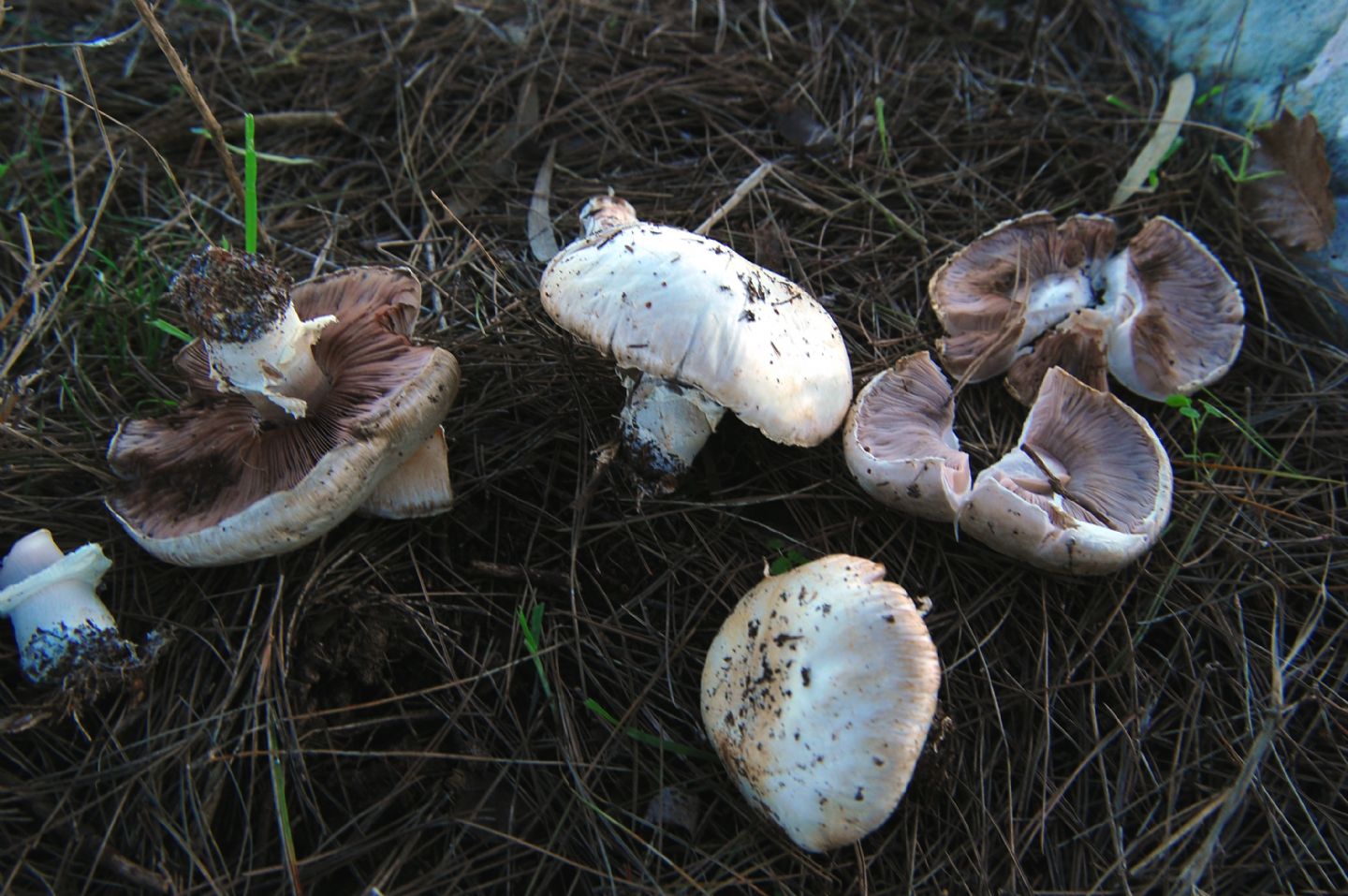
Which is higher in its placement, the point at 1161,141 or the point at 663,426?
the point at 1161,141

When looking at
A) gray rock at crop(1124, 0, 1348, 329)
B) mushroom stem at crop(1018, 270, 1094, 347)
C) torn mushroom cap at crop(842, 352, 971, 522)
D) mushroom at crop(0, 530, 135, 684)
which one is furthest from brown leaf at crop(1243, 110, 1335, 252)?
mushroom at crop(0, 530, 135, 684)

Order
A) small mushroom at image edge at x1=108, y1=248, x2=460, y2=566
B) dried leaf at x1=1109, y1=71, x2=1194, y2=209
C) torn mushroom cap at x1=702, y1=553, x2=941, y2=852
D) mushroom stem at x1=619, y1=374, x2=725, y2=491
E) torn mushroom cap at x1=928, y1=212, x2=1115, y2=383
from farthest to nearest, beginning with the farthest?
dried leaf at x1=1109, y1=71, x2=1194, y2=209 < torn mushroom cap at x1=928, y1=212, x2=1115, y2=383 < mushroom stem at x1=619, y1=374, x2=725, y2=491 < small mushroom at image edge at x1=108, y1=248, x2=460, y2=566 < torn mushroom cap at x1=702, y1=553, x2=941, y2=852

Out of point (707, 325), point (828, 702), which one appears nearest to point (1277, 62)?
point (707, 325)

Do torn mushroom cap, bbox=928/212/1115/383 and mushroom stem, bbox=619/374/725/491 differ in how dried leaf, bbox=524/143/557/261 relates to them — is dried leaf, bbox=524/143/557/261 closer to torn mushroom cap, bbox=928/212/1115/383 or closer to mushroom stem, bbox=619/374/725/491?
mushroom stem, bbox=619/374/725/491

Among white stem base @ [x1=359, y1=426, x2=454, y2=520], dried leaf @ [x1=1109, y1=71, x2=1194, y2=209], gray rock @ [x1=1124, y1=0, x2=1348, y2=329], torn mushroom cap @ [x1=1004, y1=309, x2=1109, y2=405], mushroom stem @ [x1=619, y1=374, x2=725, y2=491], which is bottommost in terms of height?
white stem base @ [x1=359, y1=426, x2=454, y2=520]

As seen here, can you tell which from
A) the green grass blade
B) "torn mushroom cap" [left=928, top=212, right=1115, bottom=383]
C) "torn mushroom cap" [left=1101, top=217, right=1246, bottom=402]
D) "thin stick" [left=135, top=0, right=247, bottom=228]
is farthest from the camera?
"torn mushroom cap" [left=928, top=212, right=1115, bottom=383]

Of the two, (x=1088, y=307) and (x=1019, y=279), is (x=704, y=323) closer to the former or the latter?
(x=1019, y=279)

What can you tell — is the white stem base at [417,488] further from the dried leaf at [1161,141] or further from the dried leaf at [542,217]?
the dried leaf at [1161,141]

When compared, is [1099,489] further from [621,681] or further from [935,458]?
[621,681]
